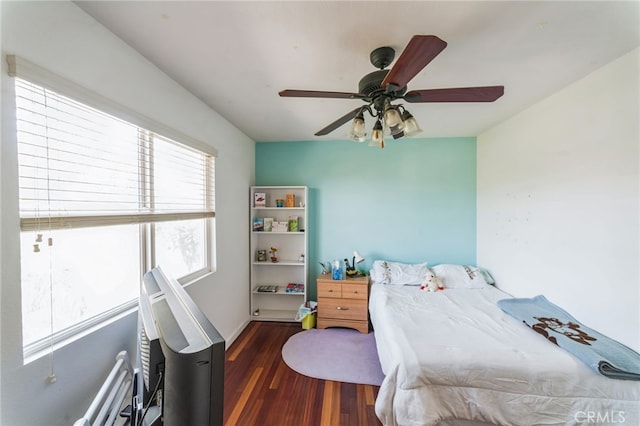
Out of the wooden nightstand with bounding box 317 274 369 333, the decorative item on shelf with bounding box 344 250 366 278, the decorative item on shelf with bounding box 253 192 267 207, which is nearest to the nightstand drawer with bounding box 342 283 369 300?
the wooden nightstand with bounding box 317 274 369 333

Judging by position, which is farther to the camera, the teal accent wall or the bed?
the teal accent wall

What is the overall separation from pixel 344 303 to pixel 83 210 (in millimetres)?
2470

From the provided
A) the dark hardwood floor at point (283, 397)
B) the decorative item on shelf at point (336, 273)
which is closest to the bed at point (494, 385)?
the dark hardwood floor at point (283, 397)

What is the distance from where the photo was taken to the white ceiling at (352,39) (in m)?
1.10

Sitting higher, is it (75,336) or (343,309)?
(75,336)

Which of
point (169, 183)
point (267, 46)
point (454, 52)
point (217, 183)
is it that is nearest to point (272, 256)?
point (217, 183)

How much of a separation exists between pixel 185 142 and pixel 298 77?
101cm

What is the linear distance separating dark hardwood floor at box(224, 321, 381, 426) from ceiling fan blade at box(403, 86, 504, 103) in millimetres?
2173

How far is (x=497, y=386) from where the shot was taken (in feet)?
4.58

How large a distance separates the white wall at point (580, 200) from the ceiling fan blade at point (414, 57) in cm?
149

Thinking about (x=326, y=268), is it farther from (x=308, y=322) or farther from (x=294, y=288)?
(x=308, y=322)

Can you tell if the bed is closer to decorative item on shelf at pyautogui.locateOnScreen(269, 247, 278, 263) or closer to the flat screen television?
the flat screen television

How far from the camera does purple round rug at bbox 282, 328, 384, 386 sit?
6.77 ft

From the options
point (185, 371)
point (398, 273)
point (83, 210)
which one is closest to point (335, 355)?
point (398, 273)
